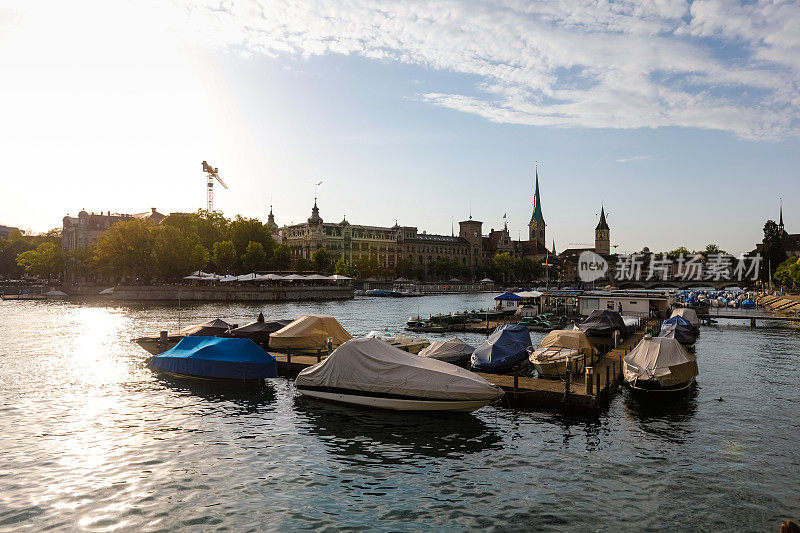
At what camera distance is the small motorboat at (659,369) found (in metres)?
27.8

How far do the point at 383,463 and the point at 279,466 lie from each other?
3.58 meters

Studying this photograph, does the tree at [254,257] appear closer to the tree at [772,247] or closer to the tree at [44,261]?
the tree at [44,261]

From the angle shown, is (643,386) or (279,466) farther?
(643,386)

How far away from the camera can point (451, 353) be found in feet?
106

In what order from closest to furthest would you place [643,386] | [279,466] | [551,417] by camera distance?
[279,466] < [551,417] < [643,386]

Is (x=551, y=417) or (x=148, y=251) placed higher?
(x=148, y=251)

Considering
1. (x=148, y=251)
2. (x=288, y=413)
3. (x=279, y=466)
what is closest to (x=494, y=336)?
(x=288, y=413)

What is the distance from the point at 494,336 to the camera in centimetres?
3294

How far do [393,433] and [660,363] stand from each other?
15530 millimetres

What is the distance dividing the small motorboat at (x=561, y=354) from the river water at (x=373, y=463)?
132 inches

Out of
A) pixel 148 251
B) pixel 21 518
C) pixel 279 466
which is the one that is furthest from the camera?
pixel 148 251

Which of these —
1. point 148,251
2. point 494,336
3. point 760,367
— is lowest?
point 760,367

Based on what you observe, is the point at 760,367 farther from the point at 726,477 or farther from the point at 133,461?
the point at 133,461

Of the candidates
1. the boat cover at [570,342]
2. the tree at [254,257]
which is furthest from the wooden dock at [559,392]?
the tree at [254,257]
